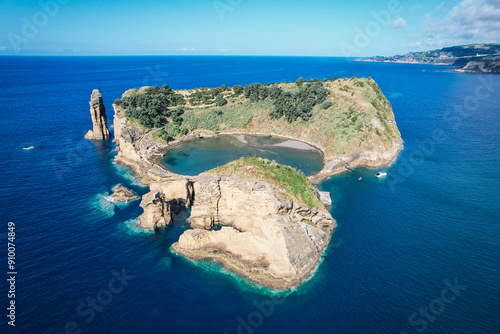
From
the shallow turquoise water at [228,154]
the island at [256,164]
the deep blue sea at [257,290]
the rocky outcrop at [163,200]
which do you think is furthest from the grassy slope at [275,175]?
the shallow turquoise water at [228,154]

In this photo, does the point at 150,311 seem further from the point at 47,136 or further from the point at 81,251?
the point at 47,136

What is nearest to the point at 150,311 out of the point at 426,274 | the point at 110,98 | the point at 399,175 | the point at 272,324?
the point at 272,324

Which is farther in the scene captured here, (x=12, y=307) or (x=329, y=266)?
(x=329, y=266)

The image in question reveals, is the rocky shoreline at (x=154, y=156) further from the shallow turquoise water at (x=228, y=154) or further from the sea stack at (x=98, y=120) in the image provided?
the sea stack at (x=98, y=120)

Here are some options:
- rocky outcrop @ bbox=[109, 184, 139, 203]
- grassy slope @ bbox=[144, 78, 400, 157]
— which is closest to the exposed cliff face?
rocky outcrop @ bbox=[109, 184, 139, 203]

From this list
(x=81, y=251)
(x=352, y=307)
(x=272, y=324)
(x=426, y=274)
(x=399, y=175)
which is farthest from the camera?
(x=399, y=175)

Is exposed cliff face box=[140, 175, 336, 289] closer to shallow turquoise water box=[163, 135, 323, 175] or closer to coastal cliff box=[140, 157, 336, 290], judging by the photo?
coastal cliff box=[140, 157, 336, 290]

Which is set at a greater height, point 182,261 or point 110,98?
point 110,98
